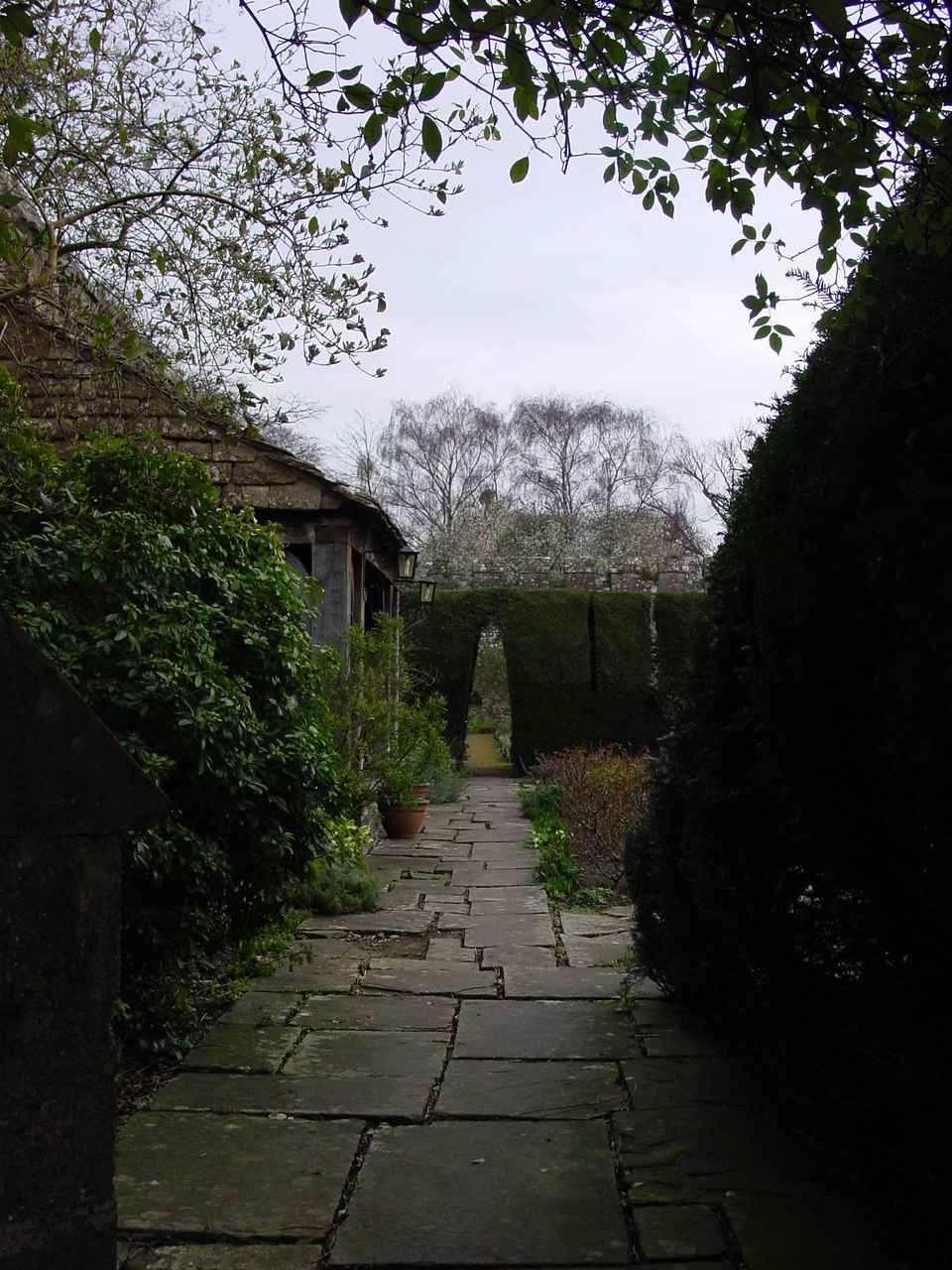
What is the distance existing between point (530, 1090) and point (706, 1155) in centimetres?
76

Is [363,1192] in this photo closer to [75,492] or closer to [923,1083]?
[923,1083]

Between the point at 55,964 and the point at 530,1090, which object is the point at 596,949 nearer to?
the point at 530,1090

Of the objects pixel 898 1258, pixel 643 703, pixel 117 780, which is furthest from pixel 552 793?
pixel 117 780

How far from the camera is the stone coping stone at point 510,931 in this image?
5.82 meters

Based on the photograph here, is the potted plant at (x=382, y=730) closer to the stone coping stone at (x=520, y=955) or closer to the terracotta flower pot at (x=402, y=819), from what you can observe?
the terracotta flower pot at (x=402, y=819)

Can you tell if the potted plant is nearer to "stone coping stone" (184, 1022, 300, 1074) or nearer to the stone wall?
→ "stone coping stone" (184, 1022, 300, 1074)

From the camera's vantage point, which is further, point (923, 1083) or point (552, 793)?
point (552, 793)

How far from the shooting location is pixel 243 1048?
395 centimetres

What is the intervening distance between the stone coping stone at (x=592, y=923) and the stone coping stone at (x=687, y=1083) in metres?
2.17

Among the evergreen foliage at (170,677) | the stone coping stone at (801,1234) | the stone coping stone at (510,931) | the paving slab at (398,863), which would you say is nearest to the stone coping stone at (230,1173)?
the evergreen foliage at (170,677)

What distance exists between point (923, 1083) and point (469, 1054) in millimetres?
2148

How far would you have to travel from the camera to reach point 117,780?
5.57 feet

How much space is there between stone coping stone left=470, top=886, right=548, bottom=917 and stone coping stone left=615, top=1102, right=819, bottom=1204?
3.26 m

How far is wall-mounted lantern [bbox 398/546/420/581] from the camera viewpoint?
11617mm
